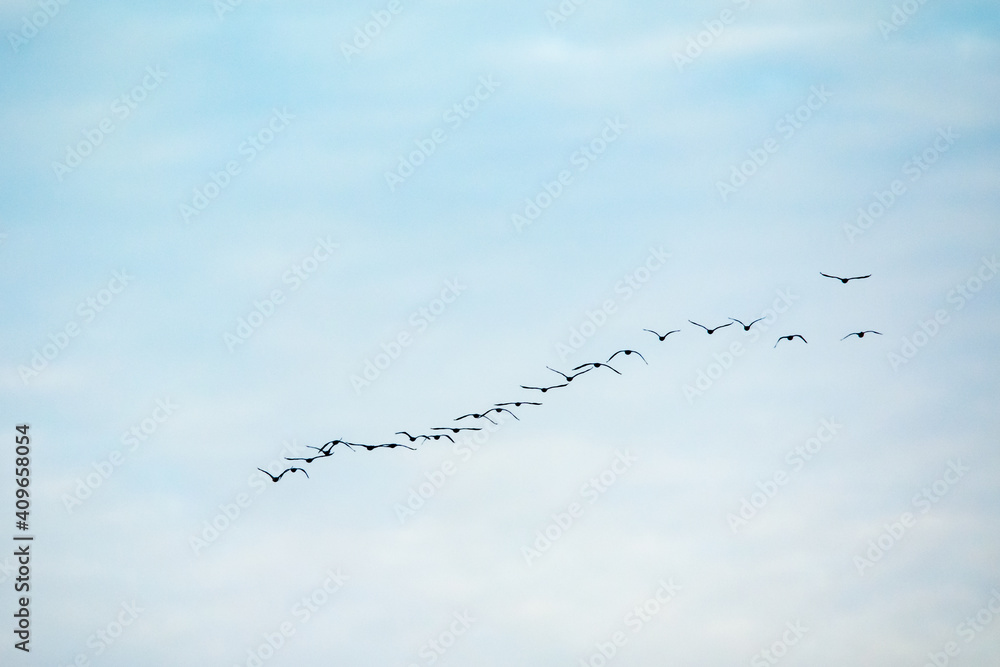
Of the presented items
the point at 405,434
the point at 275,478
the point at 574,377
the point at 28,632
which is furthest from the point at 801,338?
the point at 28,632

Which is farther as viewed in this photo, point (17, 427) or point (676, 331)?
point (17, 427)

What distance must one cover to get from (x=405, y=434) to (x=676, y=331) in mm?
11962

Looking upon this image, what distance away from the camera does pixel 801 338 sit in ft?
203

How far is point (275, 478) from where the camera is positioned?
64000mm

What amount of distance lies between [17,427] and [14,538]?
615 centimetres

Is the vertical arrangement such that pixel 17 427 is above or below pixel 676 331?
below

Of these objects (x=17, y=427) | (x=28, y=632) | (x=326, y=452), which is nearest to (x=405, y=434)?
(x=326, y=452)

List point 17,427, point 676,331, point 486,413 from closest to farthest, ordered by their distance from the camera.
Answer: point 676,331 → point 486,413 → point 17,427

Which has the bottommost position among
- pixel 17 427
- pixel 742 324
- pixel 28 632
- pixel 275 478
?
pixel 28 632

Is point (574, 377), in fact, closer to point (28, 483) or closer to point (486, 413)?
point (486, 413)

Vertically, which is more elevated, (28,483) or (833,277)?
(833,277)

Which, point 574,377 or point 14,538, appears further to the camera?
point 14,538

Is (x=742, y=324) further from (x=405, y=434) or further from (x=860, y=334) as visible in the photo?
(x=405, y=434)

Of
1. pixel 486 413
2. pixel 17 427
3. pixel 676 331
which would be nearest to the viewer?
pixel 676 331
